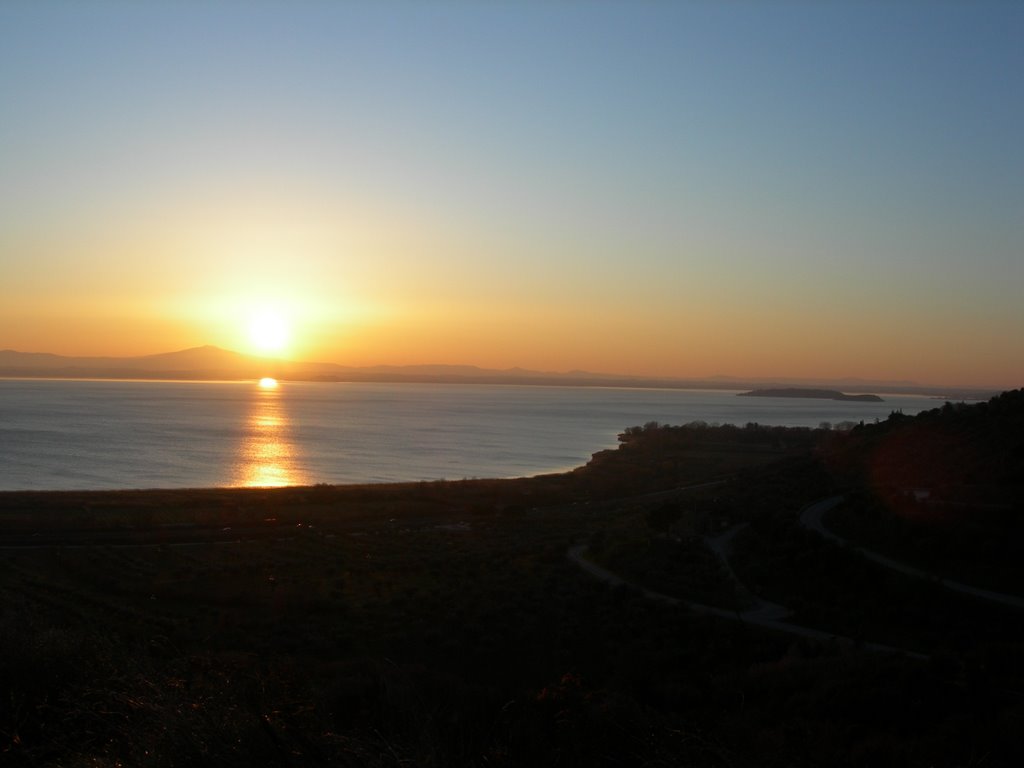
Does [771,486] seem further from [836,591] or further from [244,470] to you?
[244,470]

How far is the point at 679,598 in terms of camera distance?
18750 mm

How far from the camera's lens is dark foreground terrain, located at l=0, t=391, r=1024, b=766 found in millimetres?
5605

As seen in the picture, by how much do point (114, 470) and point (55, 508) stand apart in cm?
2515

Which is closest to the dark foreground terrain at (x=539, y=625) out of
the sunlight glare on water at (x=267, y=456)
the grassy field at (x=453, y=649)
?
the grassy field at (x=453, y=649)

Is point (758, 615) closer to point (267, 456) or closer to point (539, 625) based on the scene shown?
point (539, 625)

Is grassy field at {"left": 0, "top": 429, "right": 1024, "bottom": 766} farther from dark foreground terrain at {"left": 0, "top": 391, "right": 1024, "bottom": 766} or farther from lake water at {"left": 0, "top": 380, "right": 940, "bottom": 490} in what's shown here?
lake water at {"left": 0, "top": 380, "right": 940, "bottom": 490}

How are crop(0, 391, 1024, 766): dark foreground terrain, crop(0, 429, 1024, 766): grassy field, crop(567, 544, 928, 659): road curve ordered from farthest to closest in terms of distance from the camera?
crop(567, 544, 928, 659): road curve < crop(0, 391, 1024, 766): dark foreground terrain < crop(0, 429, 1024, 766): grassy field

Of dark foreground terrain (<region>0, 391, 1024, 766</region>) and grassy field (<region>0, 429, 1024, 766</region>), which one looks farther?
dark foreground terrain (<region>0, 391, 1024, 766</region>)

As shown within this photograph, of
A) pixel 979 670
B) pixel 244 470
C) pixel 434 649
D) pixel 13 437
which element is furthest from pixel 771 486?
pixel 13 437

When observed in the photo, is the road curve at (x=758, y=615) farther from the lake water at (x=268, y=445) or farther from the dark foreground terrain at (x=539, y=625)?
the lake water at (x=268, y=445)

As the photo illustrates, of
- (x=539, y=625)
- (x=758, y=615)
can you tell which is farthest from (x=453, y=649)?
Result: (x=758, y=615)

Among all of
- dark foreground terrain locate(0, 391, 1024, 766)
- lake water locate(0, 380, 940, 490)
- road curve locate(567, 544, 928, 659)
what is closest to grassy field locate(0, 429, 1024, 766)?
dark foreground terrain locate(0, 391, 1024, 766)

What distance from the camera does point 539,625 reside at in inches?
639

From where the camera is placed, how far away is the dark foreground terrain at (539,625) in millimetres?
5605
